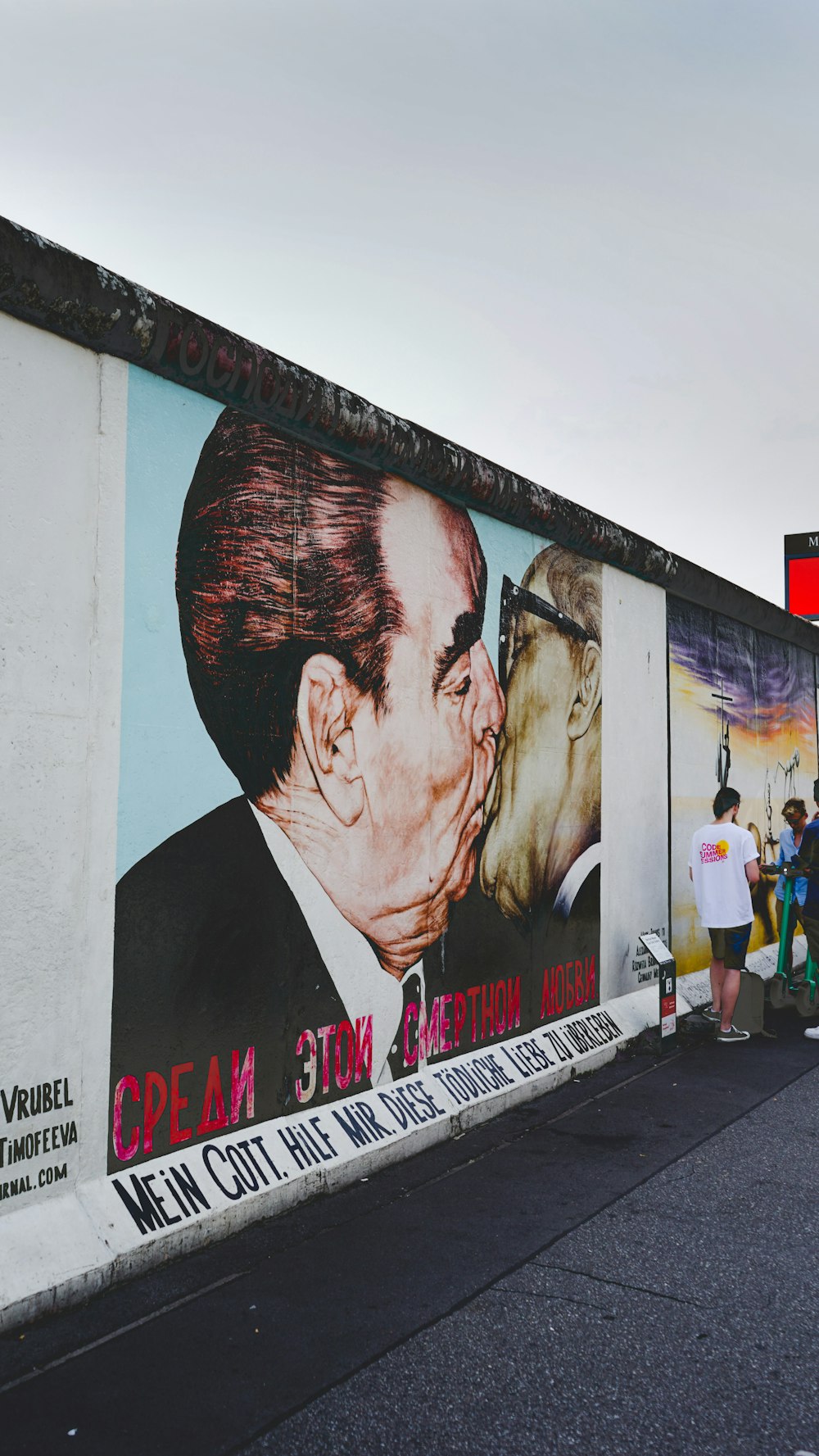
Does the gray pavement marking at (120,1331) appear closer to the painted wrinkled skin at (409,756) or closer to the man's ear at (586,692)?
the painted wrinkled skin at (409,756)

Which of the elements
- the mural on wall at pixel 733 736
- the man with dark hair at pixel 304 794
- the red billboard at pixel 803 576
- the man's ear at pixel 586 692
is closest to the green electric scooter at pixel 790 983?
the mural on wall at pixel 733 736

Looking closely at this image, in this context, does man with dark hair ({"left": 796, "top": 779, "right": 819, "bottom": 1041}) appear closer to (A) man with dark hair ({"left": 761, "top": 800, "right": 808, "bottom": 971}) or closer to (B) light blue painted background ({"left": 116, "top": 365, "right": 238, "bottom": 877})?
(A) man with dark hair ({"left": 761, "top": 800, "right": 808, "bottom": 971})

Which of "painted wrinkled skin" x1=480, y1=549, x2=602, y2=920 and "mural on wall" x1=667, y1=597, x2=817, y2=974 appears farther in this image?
"mural on wall" x1=667, y1=597, x2=817, y2=974

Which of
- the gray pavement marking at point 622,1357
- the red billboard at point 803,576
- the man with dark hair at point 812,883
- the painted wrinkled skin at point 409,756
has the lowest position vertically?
the gray pavement marking at point 622,1357

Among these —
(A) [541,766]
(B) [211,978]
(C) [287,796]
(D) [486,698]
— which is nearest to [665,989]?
(A) [541,766]

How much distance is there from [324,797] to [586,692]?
10.4ft

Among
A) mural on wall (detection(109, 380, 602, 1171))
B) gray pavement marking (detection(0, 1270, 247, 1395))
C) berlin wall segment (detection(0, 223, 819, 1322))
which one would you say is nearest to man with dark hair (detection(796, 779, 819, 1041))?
berlin wall segment (detection(0, 223, 819, 1322))

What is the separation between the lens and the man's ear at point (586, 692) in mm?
7926

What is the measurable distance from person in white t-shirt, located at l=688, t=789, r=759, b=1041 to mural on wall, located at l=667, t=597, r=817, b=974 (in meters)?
0.99

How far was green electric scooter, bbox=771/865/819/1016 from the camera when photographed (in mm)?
9406

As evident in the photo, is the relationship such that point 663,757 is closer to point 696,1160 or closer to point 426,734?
point 426,734

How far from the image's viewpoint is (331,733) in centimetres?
553

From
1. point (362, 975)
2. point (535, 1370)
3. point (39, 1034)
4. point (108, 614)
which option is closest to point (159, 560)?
point (108, 614)

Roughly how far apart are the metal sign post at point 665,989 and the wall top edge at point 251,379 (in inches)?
113
